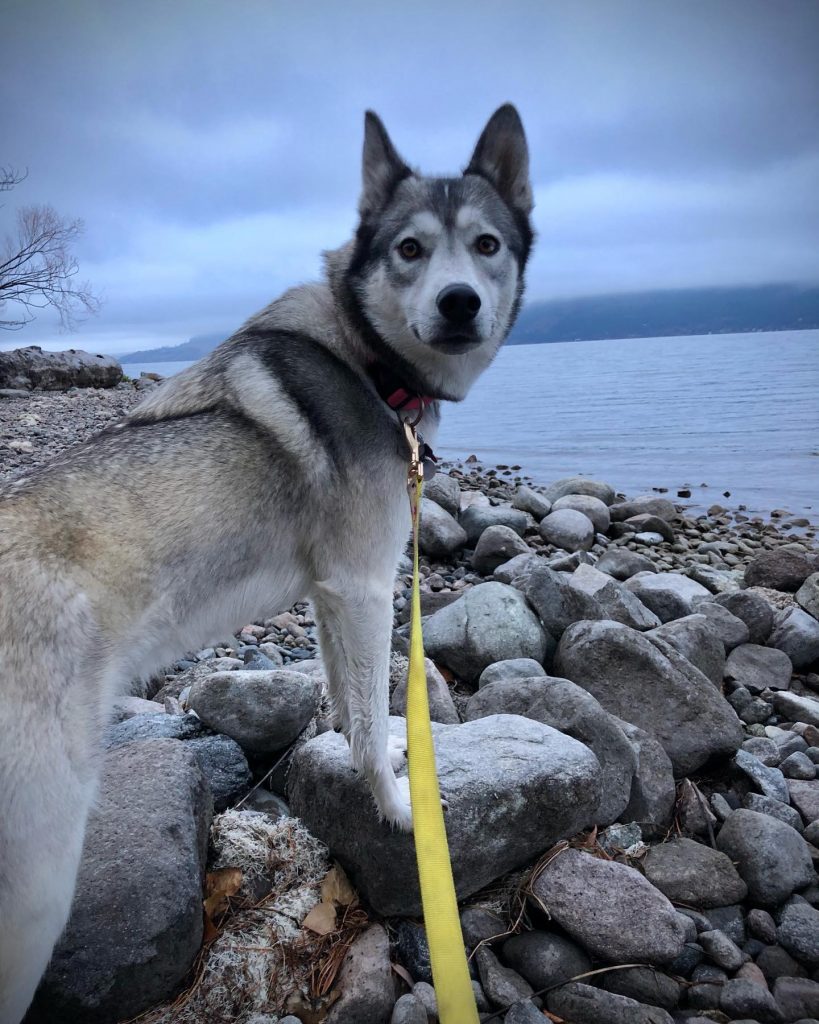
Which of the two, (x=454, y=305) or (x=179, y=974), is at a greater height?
(x=454, y=305)

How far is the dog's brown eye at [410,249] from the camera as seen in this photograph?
294 cm

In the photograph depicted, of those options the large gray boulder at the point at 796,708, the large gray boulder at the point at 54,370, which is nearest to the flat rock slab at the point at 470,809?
the large gray boulder at the point at 796,708

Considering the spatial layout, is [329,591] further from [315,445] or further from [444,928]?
[444,928]

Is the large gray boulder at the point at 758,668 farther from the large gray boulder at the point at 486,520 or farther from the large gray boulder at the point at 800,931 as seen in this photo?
the large gray boulder at the point at 486,520

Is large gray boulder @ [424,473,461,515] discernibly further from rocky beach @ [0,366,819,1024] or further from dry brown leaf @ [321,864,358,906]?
dry brown leaf @ [321,864,358,906]

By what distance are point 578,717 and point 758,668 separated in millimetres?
2577

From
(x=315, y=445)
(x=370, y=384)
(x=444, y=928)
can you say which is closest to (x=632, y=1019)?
(x=444, y=928)

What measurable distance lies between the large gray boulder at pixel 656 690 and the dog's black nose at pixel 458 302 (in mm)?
2125

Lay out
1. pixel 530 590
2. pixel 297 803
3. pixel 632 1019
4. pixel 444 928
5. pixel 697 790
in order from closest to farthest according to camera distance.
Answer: pixel 444 928 → pixel 632 1019 → pixel 297 803 → pixel 697 790 → pixel 530 590

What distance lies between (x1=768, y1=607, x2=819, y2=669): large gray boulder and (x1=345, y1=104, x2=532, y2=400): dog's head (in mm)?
3833

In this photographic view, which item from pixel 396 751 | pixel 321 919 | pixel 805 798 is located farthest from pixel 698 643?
pixel 321 919

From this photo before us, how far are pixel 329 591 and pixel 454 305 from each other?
1.25 m

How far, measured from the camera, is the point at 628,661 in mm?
3789

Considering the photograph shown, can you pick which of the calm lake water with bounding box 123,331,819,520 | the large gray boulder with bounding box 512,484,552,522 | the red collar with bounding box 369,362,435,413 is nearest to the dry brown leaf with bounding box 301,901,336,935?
the red collar with bounding box 369,362,435,413
